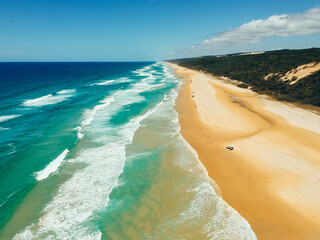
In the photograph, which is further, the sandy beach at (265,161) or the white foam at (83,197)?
the sandy beach at (265,161)

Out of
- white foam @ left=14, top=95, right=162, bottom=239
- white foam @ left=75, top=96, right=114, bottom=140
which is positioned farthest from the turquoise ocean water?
white foam @ left=75, top=96, right=114, bottom=140

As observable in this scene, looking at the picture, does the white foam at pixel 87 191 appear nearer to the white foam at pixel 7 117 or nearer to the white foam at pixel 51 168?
the white foam at pixel 51 168

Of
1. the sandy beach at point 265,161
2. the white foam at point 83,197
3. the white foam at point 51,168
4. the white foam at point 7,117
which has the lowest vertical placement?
the sandy beach at point 265,161

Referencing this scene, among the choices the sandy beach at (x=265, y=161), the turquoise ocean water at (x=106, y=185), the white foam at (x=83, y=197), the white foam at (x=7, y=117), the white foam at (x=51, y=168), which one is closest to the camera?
the white foam at (x=83, y=197)

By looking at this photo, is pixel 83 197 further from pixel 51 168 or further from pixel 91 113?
pixel 91 113

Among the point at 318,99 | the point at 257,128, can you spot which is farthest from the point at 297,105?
the point at 257,128

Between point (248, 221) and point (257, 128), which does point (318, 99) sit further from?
point (248, 221)

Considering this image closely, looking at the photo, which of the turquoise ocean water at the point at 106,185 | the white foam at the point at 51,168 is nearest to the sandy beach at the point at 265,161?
the turquoise ocean water at the point at 106,185
